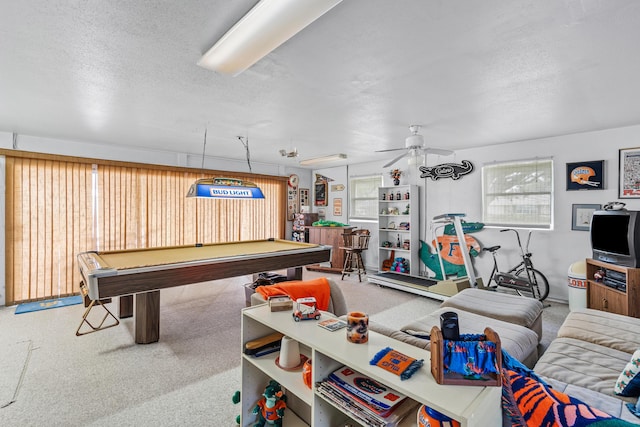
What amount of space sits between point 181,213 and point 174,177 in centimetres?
69

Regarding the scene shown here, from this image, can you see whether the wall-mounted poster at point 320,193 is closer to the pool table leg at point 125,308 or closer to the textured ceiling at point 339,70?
the textured ceiling at point 339,70

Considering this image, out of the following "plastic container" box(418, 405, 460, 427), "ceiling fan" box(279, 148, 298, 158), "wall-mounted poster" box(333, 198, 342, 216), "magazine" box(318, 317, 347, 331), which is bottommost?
"plastic container" box(418, 405, 460, 427)

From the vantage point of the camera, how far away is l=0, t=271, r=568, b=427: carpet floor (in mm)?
2098

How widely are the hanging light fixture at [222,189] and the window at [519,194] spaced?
151 inches

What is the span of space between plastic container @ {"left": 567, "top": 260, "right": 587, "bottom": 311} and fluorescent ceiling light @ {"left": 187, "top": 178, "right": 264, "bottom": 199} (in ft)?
13.7

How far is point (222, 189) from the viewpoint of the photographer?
3824mm

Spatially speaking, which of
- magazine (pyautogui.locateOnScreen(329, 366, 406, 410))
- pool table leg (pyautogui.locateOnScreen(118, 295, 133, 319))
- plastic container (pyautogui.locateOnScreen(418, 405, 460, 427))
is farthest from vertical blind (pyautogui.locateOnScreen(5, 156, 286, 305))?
plastic container (pyautogui.locateOnScreen(418, 405, 460, 427))

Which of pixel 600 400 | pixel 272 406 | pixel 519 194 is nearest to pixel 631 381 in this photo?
pixel 600 400

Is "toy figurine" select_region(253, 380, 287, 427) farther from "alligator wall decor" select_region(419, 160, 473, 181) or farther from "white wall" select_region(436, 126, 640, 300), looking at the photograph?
"alligator wall decor" select_region(419, 160, 473, 181)

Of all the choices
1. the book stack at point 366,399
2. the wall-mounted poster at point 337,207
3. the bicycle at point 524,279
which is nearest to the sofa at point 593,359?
the book stack at point 366,399

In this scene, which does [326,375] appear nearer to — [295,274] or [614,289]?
[295,274]

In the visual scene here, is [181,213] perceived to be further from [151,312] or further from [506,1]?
[506,1]

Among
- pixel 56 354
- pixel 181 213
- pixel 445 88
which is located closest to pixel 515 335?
pixel 445 88

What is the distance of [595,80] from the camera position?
8.23 feet
